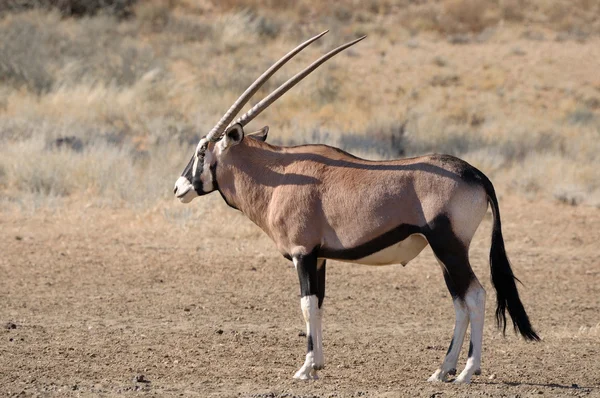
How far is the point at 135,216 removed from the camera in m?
13.4

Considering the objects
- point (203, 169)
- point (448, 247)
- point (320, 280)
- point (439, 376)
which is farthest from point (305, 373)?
point (203, 169)

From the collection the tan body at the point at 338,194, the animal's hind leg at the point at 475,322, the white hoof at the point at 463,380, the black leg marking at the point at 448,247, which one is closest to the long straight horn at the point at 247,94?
the tan body at the point at 338,194

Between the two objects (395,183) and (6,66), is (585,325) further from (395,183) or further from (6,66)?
(6,66)

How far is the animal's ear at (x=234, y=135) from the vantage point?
7.03 meters

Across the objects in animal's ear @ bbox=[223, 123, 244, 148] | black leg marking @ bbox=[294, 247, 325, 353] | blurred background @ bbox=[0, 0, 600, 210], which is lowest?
blurred background @ bbox=[0, 0, 600, 210]

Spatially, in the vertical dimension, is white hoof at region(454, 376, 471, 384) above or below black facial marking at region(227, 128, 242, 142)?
below

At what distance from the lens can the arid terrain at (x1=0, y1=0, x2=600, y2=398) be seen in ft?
24.8

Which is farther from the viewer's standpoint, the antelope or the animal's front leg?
the animal's front leg

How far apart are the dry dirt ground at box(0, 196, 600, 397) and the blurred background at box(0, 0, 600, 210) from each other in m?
1.63

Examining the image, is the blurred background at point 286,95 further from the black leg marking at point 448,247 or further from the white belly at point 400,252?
the black leg marking at point 448,247

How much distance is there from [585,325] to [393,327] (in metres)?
1.80

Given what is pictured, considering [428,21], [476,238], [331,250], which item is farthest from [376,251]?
[428,21]

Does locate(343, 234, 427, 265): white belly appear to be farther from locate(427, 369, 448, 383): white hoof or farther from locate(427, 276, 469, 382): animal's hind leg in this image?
locate(427, 369, 448, 383): white hoof

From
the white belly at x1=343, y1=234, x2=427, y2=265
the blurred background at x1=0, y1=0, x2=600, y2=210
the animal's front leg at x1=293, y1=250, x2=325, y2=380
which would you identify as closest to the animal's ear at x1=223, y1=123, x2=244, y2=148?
the animal's front leg at x1=293, y1=250, x2=325, y2=380
